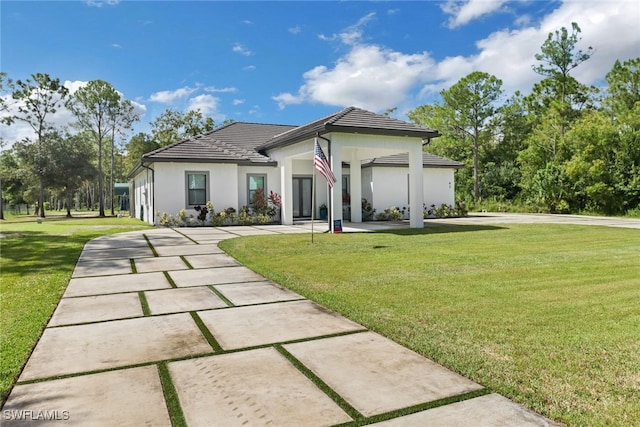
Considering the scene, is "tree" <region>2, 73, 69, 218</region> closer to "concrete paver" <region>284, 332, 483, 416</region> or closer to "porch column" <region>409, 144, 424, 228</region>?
"porch column" <region>409, 144, 424, 228</region>

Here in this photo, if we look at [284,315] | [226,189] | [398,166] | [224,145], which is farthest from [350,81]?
[284,315]

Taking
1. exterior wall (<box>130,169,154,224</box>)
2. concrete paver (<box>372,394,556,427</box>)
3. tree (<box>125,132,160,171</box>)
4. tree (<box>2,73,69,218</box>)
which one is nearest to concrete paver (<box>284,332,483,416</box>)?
concrete paver (<box>372,394,556,427</box>)

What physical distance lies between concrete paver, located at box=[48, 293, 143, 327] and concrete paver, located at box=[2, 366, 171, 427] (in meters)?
1.48

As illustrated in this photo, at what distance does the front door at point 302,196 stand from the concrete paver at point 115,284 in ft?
42.9

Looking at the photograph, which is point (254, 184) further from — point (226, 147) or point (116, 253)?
point (116, 253)

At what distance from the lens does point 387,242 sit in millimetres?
9852

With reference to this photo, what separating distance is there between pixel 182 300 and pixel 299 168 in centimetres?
1466

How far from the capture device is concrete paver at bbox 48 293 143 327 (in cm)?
395

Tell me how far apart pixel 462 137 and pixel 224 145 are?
21.1 m

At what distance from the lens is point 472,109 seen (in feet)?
101

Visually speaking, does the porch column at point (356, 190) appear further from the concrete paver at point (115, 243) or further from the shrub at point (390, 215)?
the concrete paver at point (115, 243)

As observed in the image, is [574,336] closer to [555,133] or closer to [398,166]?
[398,166]

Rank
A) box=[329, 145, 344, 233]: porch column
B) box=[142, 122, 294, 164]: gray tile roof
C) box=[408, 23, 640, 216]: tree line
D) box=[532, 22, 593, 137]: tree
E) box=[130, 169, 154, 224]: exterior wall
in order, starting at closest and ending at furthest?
1. box=[329, 145, 344, 233]: porch column
2. box=[142, 122, 294, 164]: gray tile roof
3. box=[130, 169, 154, 224]: exterior wall
4. box=[408, 23, 640, 216]: tree line
5. box=[532, 22, 593, 137]: tree

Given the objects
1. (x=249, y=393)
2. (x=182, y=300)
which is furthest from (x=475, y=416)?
(x=182, y=300)
